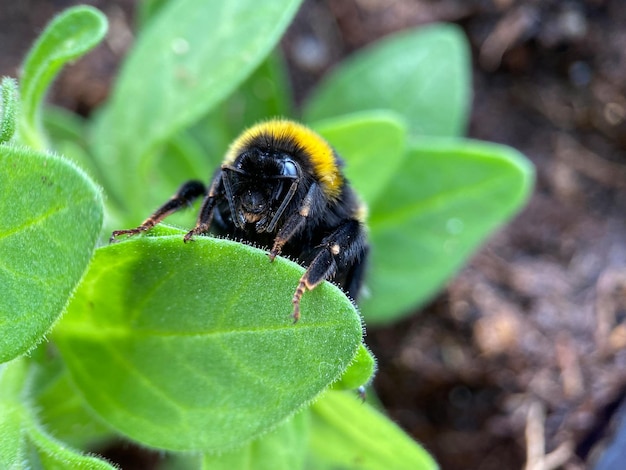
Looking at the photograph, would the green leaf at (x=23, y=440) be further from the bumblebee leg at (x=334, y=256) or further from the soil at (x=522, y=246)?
the soil at (x=522, y=246)

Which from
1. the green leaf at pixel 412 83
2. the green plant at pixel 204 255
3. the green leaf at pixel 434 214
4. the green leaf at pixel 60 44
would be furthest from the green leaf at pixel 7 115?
the green leaf at pixel 412 83

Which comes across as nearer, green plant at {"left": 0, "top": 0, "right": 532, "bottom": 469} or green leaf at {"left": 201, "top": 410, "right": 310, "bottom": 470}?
green plant at {"left": 0, "top": 0, "right": 532, "bottom": 469}

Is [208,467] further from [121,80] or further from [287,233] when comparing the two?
[121,80]

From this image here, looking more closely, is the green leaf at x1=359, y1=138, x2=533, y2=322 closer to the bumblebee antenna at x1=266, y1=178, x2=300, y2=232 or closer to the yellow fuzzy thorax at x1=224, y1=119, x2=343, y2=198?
the yellow fuzzy thorax at x1=224, y1=119, x2=343, y2=198

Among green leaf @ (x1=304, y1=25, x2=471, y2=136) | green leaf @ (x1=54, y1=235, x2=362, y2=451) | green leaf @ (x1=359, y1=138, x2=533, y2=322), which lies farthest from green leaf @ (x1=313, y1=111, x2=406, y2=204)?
green leaf @ (x1=54, y1=235, x2=362, y2=451)

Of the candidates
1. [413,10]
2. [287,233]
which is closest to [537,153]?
[413,10]

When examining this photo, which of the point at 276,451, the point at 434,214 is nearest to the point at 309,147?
the point at 276,451
